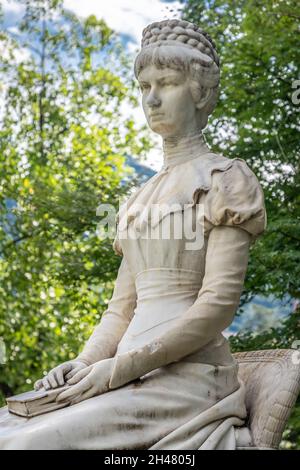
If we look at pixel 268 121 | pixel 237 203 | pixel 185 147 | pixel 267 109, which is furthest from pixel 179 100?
pixel 268 121

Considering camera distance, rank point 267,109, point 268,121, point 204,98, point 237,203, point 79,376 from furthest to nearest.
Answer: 1. point 268,121
2. point 267,109
3. point 204,98
4. point 237,203
5. point 79,376

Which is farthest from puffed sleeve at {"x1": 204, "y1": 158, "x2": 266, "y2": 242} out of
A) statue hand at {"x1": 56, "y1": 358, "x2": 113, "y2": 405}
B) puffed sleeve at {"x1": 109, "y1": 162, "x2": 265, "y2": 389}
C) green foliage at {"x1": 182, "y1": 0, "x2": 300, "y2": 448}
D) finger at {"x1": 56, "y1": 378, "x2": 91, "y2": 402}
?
green foliage at {"x1": 182, "y1": 0, "x2": 300, "y2": 448}

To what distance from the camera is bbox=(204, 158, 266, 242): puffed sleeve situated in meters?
4.96

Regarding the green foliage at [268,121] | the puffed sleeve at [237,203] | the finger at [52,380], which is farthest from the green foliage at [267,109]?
the finger at [52,380]

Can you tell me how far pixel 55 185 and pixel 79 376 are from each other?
11568 millimetres

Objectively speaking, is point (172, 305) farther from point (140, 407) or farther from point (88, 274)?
point (88, 274)

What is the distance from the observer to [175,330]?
15.9ft

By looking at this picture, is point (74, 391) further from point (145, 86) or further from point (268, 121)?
point (268, 121)

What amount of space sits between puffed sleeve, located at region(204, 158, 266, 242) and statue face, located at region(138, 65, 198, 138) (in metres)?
0.43

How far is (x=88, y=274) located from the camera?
41.4 ft

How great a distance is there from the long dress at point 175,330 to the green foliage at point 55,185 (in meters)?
7.05

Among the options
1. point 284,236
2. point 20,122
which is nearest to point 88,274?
point 284,236

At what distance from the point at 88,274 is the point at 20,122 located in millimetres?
7068

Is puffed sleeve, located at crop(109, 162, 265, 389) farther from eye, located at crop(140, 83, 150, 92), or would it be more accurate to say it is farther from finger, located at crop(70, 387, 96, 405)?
eye, located at crop(140, 83, 150, 92)
